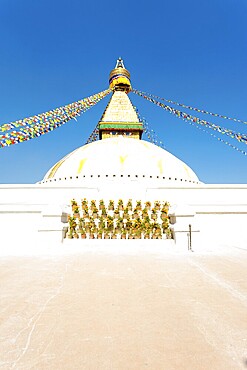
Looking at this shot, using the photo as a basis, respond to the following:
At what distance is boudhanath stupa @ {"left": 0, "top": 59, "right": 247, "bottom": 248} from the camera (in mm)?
8781

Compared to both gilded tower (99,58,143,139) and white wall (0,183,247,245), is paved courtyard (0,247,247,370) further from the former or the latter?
gilded tower (99,58,143,139)

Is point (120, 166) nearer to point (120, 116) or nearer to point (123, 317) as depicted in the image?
point (120, 116)

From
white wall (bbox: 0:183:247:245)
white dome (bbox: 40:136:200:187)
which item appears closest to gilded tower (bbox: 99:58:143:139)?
white dome (bbox: 40:136:200:187)

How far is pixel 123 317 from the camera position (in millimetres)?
2637

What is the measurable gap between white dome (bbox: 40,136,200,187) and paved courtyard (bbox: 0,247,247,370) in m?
11.0

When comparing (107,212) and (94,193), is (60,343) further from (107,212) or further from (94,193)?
(94,193)

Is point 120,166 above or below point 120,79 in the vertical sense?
below

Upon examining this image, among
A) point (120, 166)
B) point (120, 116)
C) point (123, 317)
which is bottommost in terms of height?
point (123, 317)

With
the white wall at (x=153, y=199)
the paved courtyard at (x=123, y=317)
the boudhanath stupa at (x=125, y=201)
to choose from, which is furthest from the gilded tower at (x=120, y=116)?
the paved courtyard at (x=123, y=317)

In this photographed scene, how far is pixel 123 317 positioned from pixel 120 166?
45.7ft

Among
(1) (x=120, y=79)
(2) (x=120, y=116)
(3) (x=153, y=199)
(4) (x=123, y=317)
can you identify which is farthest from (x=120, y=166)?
(1) (x=120, y=79)

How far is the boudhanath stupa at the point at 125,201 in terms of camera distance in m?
8.78

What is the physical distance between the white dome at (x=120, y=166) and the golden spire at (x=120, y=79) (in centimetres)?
1087

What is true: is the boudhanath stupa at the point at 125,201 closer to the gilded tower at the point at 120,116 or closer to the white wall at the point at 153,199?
the white wall at the point at 153,199
